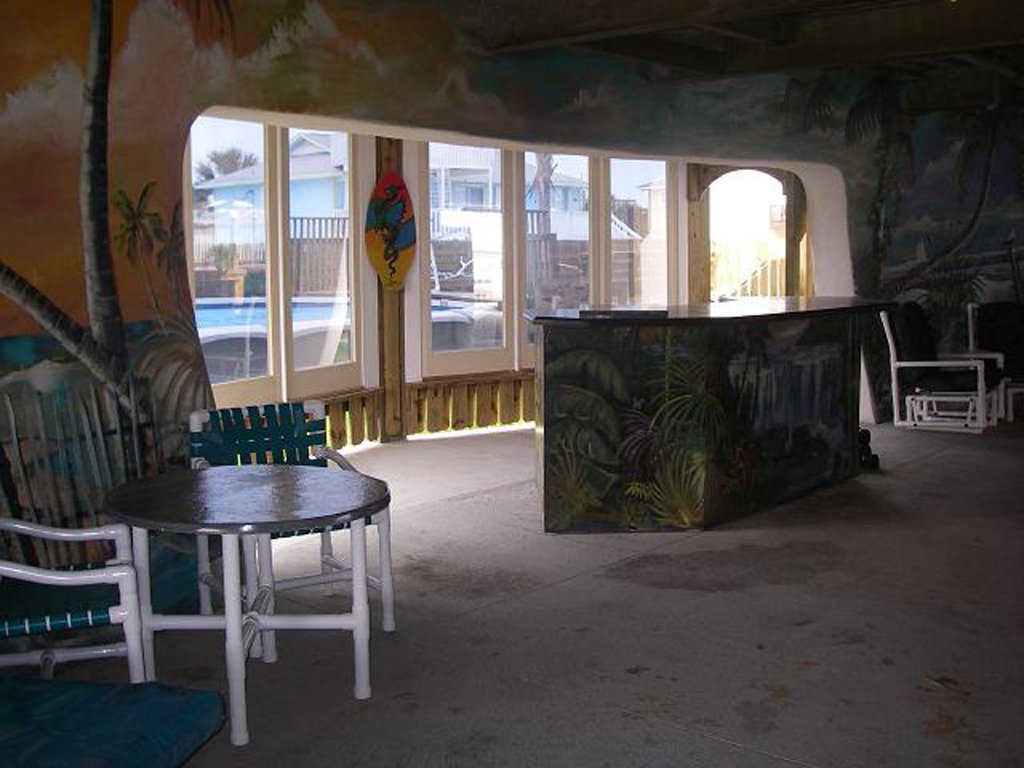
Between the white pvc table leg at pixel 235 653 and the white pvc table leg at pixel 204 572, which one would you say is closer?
the white pvc table leg at pixel 235 653

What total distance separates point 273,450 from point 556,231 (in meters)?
5.65

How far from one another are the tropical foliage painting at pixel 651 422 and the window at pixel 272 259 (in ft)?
7.80

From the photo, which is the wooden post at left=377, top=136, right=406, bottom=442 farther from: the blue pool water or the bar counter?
the bar counter

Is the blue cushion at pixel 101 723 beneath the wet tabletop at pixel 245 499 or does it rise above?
beneath

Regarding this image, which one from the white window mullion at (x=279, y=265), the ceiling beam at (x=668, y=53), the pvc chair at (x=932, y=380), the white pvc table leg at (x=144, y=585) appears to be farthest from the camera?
the pvc chair at (x=932, y=380)

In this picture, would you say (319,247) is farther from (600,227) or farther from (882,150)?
(882,150)

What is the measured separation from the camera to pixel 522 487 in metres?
6.88

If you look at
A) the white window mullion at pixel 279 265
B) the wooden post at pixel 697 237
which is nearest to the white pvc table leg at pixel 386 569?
the white window mullion at pixel 279 265

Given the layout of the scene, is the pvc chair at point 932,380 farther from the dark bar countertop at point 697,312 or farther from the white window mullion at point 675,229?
the white window mullion at point 675,229

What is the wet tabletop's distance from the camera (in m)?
3.21

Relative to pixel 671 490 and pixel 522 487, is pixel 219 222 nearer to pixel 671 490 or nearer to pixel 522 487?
pixel 522 487

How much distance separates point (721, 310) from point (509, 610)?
7.75 ft

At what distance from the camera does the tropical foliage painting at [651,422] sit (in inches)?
221

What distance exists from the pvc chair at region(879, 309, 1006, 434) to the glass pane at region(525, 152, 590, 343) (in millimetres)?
2505
